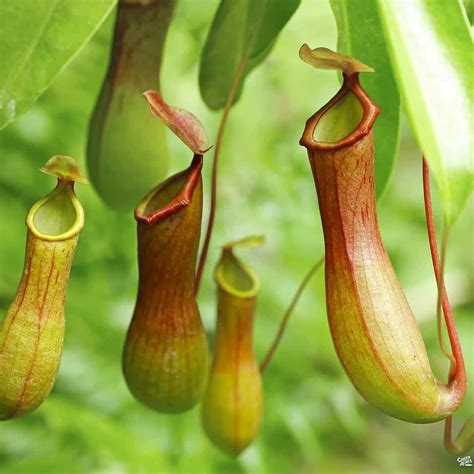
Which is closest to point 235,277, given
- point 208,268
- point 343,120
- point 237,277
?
point 237,277

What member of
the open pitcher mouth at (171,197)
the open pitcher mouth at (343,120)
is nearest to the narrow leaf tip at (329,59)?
the open pitcher mouth at (343,120)

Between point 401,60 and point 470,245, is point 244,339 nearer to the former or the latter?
point 401,60

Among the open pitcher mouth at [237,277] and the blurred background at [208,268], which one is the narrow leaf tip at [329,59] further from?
the blurred background at [208,268]

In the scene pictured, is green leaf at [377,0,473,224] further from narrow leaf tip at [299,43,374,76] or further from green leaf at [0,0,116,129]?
green leaf at [0,0,116,129]

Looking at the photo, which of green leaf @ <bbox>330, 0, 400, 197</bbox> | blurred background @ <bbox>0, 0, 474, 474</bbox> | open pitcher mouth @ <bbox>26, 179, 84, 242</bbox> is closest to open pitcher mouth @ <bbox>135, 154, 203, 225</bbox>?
open pitcher mouth @ <bbox>26, 179, 84, 242</bbox>

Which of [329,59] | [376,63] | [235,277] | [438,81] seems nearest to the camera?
[438,81]

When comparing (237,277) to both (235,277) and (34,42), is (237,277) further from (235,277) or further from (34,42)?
(34,42)
